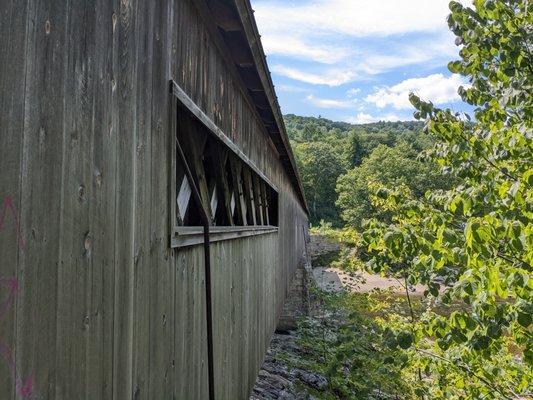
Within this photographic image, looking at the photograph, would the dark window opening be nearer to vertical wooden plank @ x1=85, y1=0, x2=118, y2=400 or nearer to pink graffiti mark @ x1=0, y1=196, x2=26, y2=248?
vertical wooden plank @ x1=85, y1=0, x2=118, y2=400

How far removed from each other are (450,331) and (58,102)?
266 centimetres

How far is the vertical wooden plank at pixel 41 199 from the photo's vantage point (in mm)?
1043

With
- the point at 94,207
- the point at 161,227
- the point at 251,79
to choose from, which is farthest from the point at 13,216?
the point at 251,79

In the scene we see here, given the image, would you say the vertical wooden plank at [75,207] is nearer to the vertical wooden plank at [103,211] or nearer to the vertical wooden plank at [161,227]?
the vertical wooden plank at [103,211]

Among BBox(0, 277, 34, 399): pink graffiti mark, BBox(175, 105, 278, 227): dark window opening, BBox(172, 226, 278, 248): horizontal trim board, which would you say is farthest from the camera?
BBox(175, 105, 278, 227): dark window opening

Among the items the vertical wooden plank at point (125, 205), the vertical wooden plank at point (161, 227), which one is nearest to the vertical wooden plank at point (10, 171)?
the vertical wooden plank at point (125, 205)

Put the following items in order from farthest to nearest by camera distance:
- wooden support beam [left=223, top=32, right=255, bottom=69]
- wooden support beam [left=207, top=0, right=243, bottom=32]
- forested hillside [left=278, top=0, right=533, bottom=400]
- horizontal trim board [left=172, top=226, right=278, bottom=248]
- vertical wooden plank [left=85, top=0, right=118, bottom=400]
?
1. wooden support beam [left=223, top=32, right=255, bottom=69]
2. wooden support beam [left=207, top=0, right=243, bottom=32]
3. forested hillside [left=278, top=0, right=533, bottom=400]
4. horizontal trim board [left=172, top=226, right=278, bottom=248]
5. vertical wooden plank [left=85, top=0, right=118, bottom=400]

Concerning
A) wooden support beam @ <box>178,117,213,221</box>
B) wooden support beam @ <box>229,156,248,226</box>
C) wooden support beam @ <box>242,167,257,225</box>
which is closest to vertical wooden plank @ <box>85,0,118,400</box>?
wooden support beam @ <box>178,117,213,221</box>

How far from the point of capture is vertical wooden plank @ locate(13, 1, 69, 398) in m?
1.04

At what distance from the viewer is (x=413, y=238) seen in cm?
300

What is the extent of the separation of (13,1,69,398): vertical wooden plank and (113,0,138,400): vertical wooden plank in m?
0.40

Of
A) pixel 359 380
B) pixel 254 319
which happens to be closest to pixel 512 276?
pixel 254 319

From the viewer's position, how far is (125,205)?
165 centimetres

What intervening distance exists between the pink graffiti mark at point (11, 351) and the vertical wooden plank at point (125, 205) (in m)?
0.51
